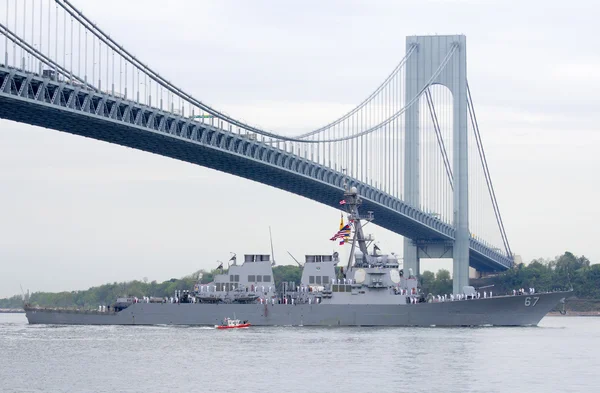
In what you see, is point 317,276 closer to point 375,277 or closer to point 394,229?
point 375,277

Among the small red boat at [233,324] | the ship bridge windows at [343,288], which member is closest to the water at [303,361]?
the small red boat at [233,324]

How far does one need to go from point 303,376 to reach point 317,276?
27.5 metres

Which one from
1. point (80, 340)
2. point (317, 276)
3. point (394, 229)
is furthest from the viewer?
point (394, 229)

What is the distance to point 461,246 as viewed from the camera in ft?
301

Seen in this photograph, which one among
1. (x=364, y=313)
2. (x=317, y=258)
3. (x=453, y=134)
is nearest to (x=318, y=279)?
(x=317, y=258)

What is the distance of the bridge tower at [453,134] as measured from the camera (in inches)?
3607

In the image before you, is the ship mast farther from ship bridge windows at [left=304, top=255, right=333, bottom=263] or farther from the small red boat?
the small red boat

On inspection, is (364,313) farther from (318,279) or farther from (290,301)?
(290,301)

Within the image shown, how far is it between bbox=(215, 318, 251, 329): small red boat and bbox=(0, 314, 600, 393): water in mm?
3572

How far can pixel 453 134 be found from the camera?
314 feet

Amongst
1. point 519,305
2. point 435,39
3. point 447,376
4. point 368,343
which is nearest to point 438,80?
point 435,39

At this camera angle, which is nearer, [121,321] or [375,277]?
[375,277]

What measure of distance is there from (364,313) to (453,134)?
124ft

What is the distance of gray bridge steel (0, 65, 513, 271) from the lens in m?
51.1
